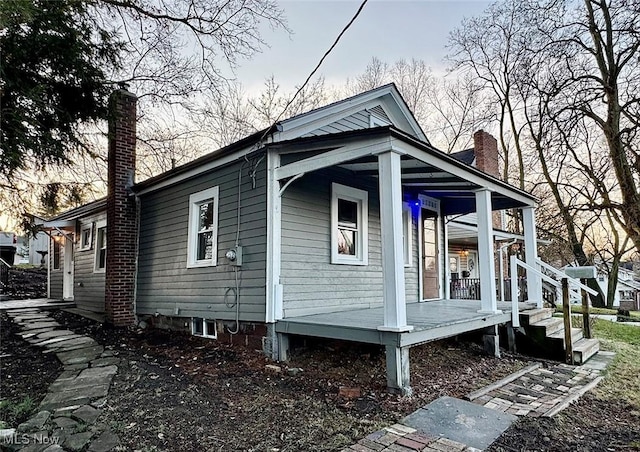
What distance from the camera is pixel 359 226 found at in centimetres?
732

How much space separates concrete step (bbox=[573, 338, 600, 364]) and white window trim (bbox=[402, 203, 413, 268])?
10.9 feet

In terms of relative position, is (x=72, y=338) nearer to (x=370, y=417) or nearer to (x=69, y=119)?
(x=69, y=119)

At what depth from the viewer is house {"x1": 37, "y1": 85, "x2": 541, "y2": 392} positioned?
15.9 ft

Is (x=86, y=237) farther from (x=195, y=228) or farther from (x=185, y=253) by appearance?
(x=195, y=228)

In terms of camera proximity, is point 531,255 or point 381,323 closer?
point 381,323

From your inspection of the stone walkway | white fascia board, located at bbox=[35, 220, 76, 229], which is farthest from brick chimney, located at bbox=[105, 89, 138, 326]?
white fascia board, located at bbox=[35, 220, 76, 229]

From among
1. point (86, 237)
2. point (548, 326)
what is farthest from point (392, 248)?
point (86, 237)

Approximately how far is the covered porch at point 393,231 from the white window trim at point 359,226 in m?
0.17

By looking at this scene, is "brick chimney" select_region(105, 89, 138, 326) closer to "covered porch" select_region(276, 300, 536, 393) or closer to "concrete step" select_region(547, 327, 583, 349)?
"covered porch" select_region(276, 300, 536, 393)

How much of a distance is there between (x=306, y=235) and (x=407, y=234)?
311cm

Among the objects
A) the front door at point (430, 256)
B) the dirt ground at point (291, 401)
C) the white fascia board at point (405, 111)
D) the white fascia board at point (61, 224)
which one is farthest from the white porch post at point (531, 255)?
the white fascia board at point (61, 224)

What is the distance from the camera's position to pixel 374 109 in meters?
8.28

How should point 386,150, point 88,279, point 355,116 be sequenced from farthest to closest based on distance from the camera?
1. point 88,279
2. point 355,116
3. point 386,150

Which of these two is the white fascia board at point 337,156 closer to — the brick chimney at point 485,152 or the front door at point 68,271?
the front door at point 68,271
